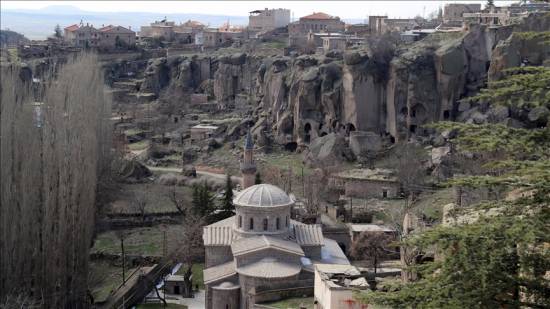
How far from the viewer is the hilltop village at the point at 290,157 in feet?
76.8

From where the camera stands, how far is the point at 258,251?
2272 centimetres

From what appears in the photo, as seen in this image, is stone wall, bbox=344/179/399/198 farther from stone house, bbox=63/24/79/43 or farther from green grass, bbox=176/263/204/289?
stone house, bbox=63/24/79/43

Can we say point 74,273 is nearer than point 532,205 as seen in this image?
No

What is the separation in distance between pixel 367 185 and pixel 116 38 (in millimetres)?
46736

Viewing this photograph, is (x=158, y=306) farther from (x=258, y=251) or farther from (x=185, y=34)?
(x=185, y=34)

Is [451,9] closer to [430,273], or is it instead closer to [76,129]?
[76,129]

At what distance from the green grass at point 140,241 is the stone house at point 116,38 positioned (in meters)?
44.3

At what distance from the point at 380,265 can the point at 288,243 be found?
5360 millimetres

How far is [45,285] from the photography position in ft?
76.7

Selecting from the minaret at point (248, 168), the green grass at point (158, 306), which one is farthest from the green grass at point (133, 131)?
the green grass at point (158, 306)

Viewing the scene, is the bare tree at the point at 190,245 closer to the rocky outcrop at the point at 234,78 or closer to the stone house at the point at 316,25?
the rocky outcrop at the point at 234,78

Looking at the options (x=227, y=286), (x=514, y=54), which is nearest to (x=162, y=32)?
(x=514, y=54)

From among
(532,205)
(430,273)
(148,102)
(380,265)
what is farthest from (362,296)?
(148,102)

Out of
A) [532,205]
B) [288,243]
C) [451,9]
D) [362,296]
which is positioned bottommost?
[288,243]
